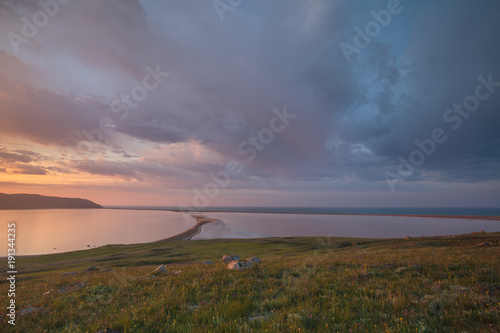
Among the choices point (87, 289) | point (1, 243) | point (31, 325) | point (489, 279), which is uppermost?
point (489, 279)

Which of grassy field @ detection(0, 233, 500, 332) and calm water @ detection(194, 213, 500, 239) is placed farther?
calm water @ detection(194, 213, 500, 239)

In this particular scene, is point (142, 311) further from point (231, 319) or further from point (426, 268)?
point (426, 268)

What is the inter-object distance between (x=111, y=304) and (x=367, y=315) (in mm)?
8368

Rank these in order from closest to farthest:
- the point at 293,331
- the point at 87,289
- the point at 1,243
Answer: the point at 293,331 < the point at 87,289 < the point at 1,243

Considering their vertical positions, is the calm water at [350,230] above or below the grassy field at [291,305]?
below

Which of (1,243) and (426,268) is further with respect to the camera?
(1,243)

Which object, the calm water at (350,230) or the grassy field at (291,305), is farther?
the calm water at (350,230)

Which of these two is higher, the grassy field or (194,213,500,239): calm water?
the grassy field

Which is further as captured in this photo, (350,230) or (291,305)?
(350,230)

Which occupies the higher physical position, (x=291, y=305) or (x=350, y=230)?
(x=291, y=305)

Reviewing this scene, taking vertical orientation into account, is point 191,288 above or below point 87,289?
above

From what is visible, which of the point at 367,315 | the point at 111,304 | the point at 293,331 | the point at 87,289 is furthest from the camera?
the point at 87,289

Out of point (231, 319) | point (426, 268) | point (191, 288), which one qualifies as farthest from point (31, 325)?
point (426, 268)

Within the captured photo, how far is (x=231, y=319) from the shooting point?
5.48 metres
